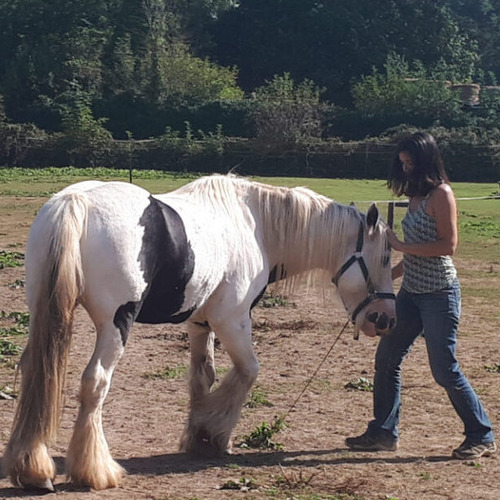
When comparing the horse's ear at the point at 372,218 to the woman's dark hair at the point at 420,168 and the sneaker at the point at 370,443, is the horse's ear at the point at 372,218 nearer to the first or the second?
the woman's dark hair at the point at 420,168

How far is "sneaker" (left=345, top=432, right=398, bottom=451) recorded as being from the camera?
6055 millimetres

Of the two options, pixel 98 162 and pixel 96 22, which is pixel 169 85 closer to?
pixel 96 22

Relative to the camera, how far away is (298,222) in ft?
20.5

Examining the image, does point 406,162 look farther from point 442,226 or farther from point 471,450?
point 471,450

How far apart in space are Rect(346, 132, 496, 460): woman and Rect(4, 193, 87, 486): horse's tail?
6.91 ft

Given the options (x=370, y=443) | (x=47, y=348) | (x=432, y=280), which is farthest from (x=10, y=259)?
(x=47, y=348)

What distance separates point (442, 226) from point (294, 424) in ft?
5.95

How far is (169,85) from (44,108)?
25.7 ft

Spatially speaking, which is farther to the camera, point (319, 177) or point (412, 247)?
point (319, 177)

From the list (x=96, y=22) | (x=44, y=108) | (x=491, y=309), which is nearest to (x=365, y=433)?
(x=491, y=309)

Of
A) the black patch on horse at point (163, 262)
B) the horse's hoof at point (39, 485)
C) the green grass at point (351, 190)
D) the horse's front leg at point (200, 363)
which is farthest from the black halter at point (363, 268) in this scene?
the green grass at point (351, 190)

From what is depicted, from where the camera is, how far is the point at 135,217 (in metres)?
5.10

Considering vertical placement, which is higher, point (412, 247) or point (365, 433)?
point (412, 247)

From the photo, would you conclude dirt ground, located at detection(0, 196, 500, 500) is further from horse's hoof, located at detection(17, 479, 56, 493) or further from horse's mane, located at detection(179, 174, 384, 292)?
horse's mane, located at detection(179, 174, 384, 292)
